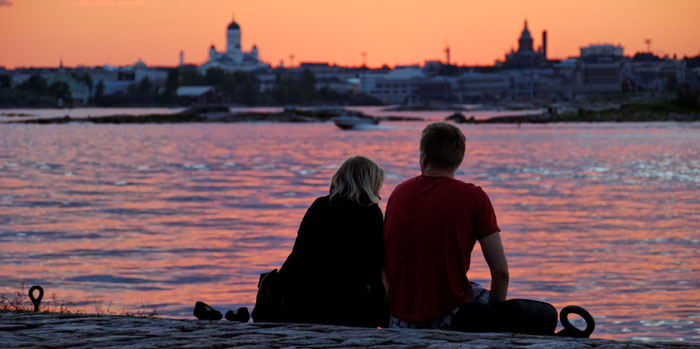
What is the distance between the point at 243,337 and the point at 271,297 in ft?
1.83

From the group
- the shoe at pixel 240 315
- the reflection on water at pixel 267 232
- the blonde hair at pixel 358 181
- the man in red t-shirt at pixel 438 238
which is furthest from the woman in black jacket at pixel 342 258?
the reflection on water at pixel 267 232

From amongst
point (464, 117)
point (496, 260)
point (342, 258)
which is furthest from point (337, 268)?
point (464, 117)

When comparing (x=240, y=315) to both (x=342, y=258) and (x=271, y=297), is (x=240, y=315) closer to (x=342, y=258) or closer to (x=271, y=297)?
(x=271, y=297)

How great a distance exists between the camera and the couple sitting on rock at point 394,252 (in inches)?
246

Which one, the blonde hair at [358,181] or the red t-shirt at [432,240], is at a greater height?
the blonde hair at [358,181]

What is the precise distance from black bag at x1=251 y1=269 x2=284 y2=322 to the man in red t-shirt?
701 millimetres

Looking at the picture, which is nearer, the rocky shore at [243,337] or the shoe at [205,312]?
the rocky shore at [243,337]

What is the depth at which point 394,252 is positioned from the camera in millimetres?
6516

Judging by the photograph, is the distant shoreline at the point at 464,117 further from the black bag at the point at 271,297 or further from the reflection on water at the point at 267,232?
the black bag at the point at 271,297

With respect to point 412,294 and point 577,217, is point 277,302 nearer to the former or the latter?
point 412,294

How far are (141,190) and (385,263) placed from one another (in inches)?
1069

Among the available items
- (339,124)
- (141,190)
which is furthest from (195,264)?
(339,124)

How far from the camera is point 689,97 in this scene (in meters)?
130

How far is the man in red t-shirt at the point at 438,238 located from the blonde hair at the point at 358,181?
14cm
